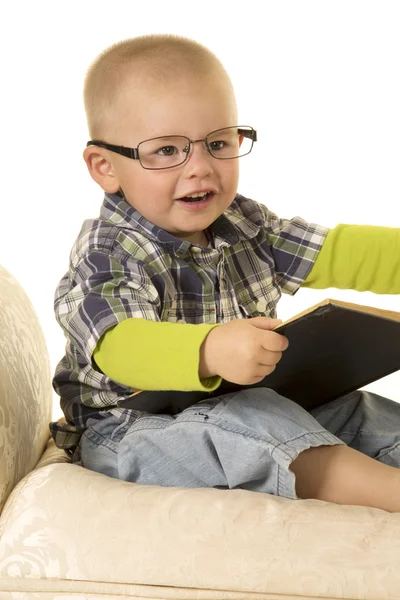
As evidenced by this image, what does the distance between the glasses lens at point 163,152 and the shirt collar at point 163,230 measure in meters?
0.10

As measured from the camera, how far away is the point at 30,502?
1.45 meters

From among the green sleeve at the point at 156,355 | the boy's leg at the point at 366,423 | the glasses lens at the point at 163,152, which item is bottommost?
the boy's leg at the point at 366,423

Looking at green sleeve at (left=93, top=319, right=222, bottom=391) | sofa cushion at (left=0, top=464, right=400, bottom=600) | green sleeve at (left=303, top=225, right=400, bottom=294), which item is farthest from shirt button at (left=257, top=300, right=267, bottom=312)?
sofa cushion at (left=0, top=464, right=400, bottom=600)

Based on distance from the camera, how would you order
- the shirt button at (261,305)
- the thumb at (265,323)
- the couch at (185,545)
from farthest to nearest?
1. the shirt button at (261,305)
2. the thumb at (265,323)
3. the couch at (185,545)

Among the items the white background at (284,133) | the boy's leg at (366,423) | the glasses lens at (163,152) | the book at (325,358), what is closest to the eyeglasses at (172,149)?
the glasses lens at (163,152)

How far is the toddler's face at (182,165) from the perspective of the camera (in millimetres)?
1654

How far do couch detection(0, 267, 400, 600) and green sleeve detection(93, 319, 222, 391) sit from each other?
0.16 m

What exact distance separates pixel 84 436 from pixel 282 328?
0.51 meters

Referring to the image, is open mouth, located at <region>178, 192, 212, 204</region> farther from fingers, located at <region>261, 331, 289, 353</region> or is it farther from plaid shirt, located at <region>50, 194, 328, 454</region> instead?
fingers, located at <region>261, 331, 289, 353</region>

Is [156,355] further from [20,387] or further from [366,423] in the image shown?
[366,423]

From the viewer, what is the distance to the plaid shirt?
160 cm

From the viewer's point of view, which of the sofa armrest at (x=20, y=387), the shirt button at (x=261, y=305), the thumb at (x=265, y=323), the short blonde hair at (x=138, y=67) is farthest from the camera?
the shirt button at (x=261, y=305)

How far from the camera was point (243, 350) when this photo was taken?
1400mm

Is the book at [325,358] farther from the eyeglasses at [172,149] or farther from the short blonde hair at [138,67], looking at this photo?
the short blonde hair at [138,67]
